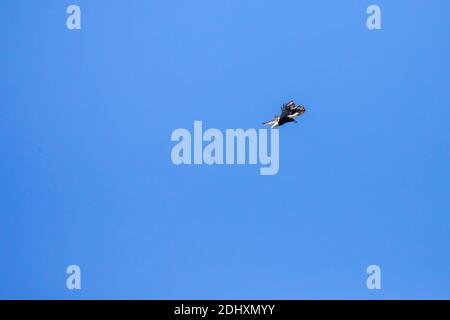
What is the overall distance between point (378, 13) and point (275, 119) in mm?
1730

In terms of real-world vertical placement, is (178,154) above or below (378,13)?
below

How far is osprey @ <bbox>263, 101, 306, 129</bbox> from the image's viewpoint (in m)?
7.96

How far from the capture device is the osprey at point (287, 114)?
7965 millimetres

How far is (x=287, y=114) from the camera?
7.96m

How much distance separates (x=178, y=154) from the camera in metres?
8.13
